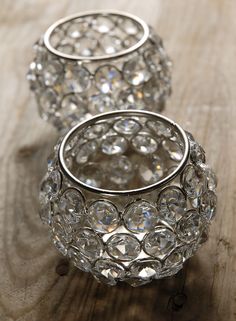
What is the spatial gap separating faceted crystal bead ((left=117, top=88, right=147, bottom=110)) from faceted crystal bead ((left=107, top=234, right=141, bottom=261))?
10.2 inches

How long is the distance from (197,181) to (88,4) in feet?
2.06

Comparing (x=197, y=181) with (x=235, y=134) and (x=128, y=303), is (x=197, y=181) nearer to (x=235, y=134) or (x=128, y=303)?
(x=128, y=303)

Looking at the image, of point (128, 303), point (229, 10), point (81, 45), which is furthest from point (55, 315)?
point (229, 10)

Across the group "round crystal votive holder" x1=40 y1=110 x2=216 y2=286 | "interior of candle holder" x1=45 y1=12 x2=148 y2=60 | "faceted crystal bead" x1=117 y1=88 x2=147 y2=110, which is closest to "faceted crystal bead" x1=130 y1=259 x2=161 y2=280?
"round crystal votive holder" x1=40 y1=110 x2=216 y2=286

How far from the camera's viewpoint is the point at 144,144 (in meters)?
0.84

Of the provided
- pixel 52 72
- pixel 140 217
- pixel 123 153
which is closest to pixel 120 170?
pixel 123 153

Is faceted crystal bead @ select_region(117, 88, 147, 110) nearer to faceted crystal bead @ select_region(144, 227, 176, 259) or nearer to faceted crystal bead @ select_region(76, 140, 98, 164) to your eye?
faceted crystal bead @ select_region(76, 140, 98, 164)

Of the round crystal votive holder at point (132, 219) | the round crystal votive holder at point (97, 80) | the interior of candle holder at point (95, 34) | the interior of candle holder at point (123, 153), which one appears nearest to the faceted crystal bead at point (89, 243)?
the round crystal votive holder at point (132, 219)

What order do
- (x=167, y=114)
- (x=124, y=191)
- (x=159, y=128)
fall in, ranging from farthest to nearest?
1. (x=167, y=114)
2. (x=159, y=128)
3. (x=124, y=191)

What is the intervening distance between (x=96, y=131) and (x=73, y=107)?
72mm

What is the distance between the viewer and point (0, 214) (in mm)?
793

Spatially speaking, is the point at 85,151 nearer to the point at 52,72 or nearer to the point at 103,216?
the point at 52,72

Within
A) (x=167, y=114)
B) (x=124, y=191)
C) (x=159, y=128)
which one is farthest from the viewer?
(x=167, y=114)

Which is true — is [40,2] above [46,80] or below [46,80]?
below
